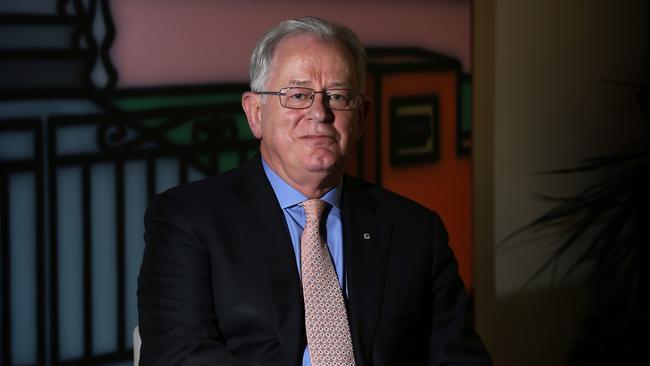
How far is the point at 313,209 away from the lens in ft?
6.45

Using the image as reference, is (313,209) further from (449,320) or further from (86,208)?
(86,208)

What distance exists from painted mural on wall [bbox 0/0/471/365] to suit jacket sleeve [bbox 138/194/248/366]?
28.9 inches

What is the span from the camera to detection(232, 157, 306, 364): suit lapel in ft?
6.07

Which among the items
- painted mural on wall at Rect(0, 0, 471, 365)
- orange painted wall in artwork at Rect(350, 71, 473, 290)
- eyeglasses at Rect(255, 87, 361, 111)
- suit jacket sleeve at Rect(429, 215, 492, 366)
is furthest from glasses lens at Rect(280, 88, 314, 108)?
orange painted wall in artwork at Rect(350, 71, 473, 290)

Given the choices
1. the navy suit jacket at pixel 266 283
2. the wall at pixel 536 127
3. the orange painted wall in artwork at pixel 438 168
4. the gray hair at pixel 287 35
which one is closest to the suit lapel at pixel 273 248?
the navy suit jacket at pixel 266 283

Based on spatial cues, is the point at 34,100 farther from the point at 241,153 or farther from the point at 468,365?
the point at 468,365

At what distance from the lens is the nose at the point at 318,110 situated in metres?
1.90

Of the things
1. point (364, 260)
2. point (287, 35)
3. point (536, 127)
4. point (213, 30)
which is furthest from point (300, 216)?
point (536, 127)

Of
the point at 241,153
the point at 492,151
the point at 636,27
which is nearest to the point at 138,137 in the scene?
the point at 241,153

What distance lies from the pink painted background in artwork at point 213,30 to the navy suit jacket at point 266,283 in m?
0.77

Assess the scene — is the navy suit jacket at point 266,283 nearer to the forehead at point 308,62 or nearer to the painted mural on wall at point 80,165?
the forehead at point 308,62

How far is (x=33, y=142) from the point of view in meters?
2.47

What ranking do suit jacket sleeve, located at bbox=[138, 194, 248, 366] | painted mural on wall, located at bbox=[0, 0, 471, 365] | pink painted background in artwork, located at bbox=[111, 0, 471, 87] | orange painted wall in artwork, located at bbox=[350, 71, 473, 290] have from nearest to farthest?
suit jacket sleeve, located at bbox=[138, 194, 248, 366] → painted mural on wall, located at bbox=[0, 0, 471, 365] → pink painted background in artwork, located at bbox=[111, 0, 471, 87] → orange painted wall in artwork, located at bbox=[350, 71, 473, 290]

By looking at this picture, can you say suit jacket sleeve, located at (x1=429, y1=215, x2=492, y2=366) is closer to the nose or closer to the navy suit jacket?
the navy suit jacket
